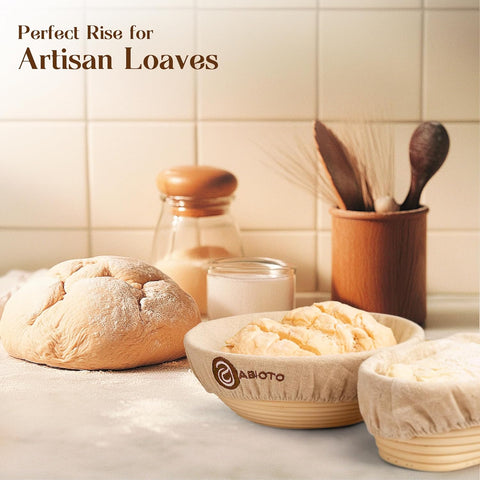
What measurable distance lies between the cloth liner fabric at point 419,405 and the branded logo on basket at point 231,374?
0.28ft

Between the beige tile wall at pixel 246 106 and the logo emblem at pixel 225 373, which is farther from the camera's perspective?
the beige tile wall at pixel 246 106

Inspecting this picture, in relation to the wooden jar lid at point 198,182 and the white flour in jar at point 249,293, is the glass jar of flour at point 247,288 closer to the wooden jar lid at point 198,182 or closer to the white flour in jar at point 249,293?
the white flour in jar at point 249,293

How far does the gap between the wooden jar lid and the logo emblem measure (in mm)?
410

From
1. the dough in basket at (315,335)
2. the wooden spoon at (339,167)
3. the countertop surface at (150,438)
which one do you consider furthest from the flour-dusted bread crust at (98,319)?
the wooden spoon at (339,167)

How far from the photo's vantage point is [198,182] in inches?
40.3

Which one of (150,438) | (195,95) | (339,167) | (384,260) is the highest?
(195,95)

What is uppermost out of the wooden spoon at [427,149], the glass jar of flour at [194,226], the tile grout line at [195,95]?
the tile grout line at [195,95]

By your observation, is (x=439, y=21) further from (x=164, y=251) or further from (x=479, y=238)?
(x=164, y=251)

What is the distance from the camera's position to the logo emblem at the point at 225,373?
25.4 inches

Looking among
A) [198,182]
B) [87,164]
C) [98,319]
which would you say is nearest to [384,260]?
[198,182]

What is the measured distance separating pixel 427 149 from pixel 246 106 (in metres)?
0.33

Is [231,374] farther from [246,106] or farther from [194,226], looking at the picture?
[246,106]

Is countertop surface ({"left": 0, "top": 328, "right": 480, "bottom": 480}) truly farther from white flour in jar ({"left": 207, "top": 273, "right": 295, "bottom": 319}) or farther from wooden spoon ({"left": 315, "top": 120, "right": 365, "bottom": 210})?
wooden spoon ({"left": 315, "top": 120, "right": 365, "bottom": 210})

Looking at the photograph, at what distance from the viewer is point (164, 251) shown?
108 centimetres
